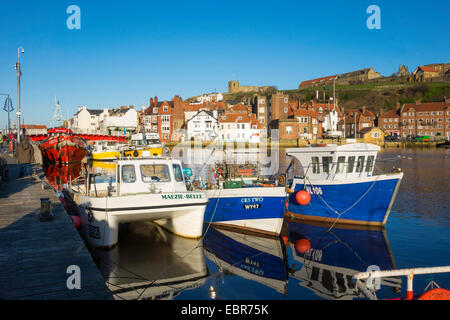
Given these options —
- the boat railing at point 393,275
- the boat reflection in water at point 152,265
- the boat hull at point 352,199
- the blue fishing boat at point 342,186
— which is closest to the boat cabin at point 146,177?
the boat reflection in water at point 152,265

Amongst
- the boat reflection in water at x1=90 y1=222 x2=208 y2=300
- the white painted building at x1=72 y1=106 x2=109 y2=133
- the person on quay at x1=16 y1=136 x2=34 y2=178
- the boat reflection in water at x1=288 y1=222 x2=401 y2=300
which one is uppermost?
the white painted building at x1=72 y1=106 x2=109 y2=133

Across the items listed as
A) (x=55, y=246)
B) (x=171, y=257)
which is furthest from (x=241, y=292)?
(x=55, y=246)

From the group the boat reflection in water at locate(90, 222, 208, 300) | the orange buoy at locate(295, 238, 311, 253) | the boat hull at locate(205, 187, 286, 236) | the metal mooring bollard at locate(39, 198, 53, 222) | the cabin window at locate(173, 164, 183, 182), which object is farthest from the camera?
the boat hull at locate(205, 187, 286, 236)

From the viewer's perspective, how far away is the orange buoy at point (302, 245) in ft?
46.1

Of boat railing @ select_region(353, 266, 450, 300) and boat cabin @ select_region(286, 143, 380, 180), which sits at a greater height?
boat cabin @ select_region(286, 143, 380, 180)

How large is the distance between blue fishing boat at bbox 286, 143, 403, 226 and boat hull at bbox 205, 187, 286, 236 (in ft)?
6.82

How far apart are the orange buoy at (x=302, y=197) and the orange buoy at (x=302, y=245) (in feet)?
6.73

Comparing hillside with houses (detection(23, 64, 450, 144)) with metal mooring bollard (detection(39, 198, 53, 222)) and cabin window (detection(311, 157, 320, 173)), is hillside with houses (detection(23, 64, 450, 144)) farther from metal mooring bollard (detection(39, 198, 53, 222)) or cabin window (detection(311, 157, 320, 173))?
metal mooring bollard (detection(39, 198, 53, 222))

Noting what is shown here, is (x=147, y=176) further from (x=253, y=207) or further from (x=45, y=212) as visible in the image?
(x=253, y=207)

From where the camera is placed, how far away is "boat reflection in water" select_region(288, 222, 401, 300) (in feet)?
34.6

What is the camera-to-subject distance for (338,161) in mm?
17703

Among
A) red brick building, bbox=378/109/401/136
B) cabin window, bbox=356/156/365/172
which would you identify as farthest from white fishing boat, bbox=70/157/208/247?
red brick building, bbox=378/109/401/136

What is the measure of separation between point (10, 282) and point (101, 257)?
16.5 ft
